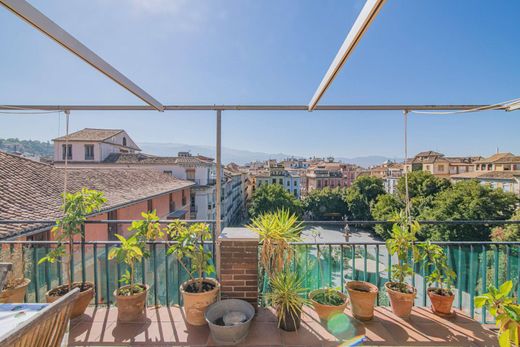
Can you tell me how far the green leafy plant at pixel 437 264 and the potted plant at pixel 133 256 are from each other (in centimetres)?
249

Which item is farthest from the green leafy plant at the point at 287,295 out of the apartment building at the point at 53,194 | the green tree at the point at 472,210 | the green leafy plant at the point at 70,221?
the green tree at the point at 472,210

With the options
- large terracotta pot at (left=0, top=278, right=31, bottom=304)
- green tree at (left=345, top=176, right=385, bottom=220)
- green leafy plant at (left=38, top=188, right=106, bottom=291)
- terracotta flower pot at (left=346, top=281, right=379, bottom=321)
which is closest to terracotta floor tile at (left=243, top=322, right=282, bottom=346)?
terracotta flower pot at (left=346, top=281, right=379, bottom=321)

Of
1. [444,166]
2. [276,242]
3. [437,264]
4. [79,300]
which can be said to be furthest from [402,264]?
[444,166]

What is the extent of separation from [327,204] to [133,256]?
31.3 m

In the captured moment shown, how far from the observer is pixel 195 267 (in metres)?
2.14

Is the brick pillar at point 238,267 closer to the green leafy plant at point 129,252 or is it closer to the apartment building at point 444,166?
the green leafy plant at point 129,252

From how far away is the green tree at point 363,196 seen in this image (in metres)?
29.1

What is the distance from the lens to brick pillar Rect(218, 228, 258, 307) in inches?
88.0

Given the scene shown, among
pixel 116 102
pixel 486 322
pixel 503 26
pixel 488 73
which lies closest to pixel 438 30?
pixel 503 26

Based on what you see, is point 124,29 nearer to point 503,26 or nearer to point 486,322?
point 486,322

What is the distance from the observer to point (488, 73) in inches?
297

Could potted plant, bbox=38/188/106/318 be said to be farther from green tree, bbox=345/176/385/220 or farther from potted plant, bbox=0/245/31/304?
green tree, bbox=345/176/385/220

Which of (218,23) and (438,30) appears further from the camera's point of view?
(438,30)

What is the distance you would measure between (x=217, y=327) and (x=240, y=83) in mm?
4629
